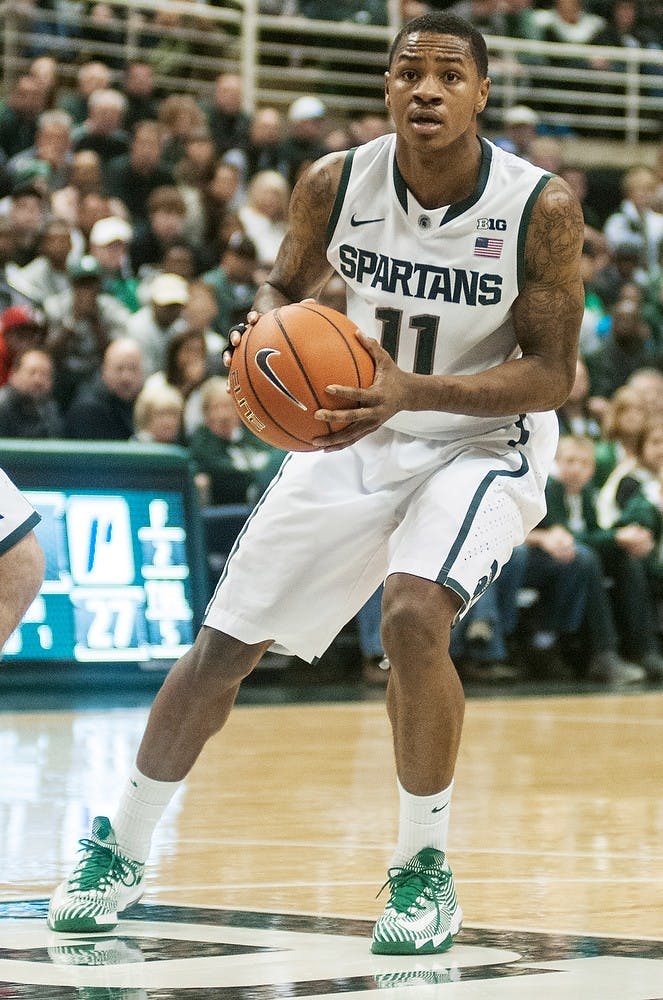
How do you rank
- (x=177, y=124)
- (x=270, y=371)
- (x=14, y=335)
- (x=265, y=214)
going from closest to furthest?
(x=270, y=371) < (x=14, y=335) < (x=265, y=214) < (x=177, y=124)

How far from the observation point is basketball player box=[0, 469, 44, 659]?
13.8ft

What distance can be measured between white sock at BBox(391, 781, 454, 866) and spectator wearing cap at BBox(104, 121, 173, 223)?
9547mm

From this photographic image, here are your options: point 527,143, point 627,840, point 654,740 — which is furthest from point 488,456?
point 527,143

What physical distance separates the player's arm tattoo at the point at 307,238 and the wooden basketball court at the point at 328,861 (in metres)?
1.47

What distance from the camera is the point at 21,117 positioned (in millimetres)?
12750

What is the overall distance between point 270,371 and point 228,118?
11.1m

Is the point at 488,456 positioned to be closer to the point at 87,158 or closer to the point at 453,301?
the point at 453,301

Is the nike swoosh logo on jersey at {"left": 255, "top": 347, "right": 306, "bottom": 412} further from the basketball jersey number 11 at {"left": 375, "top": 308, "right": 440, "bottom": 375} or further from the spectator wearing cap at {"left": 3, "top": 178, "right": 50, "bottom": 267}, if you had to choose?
the spectator wearing cap at {"left": 3, "top": 178, "right": 50, "bottom": 267}

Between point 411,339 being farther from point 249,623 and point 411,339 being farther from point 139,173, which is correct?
point 139,173

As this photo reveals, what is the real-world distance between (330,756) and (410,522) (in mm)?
3521

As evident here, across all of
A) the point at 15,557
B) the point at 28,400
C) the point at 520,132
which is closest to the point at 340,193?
the point at 15,557

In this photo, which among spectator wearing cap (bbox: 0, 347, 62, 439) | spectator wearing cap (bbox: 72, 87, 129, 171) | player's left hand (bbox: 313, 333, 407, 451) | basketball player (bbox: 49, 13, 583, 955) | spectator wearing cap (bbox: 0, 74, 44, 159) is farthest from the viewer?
A: spectator wearing cap (bbox: 72, 87, 129, 171)

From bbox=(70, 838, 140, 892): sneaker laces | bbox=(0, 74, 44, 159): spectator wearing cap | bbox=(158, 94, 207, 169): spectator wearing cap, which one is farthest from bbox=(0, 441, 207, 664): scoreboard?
bbox=(70, 838, 140, 892): sneaker laces

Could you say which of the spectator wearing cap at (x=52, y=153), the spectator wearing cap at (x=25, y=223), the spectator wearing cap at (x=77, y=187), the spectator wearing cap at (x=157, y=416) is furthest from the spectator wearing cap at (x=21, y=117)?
the spectator wearing cap at (x=157, y=416)
